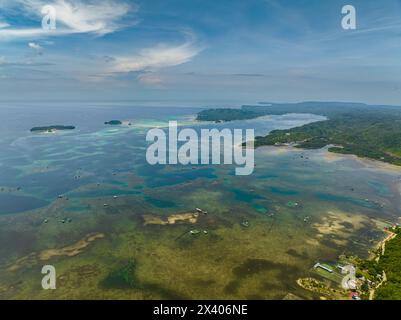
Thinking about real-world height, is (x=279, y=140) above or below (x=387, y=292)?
above

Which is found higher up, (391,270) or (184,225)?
(184,225)

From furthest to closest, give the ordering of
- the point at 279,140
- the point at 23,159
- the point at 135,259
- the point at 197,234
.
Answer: the point at 279,140
the point at 23,159
the point at 197,234
the point at 135,259

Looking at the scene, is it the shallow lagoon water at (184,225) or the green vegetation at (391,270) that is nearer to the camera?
the green vegetation at (391,270)

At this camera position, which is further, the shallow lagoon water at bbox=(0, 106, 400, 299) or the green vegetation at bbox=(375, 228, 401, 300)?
the shallow lagoon water at bbox=(0, 106, 400, 299)

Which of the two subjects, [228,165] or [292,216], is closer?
[292,216]

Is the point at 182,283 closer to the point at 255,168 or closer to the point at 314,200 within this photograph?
the point at 314,200

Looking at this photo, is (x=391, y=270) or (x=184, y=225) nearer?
(x=391, y=270)

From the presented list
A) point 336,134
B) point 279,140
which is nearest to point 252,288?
point 279,140

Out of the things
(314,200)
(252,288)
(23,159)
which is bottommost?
(252,288)
